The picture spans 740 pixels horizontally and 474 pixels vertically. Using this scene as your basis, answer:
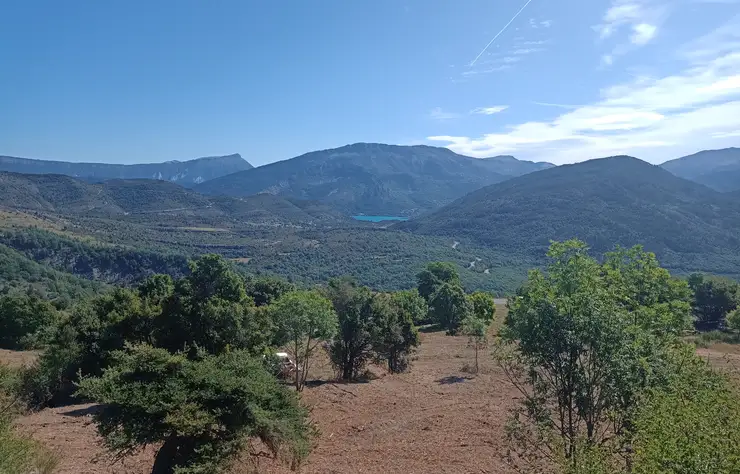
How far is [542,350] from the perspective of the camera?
9703mm

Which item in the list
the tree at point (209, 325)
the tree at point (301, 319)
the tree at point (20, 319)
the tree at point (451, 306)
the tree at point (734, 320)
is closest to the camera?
the tree at point (209, 325)

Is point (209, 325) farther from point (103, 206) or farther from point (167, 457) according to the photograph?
point (103, 206)

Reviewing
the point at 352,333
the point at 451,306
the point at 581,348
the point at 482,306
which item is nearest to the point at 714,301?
the point at 482,306

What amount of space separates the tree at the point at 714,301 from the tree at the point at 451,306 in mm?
24260

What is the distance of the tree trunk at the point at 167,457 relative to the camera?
11406mm

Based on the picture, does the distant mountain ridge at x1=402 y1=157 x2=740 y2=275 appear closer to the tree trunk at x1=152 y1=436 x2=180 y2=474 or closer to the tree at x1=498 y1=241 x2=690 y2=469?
the tree at x1=498 y1=241 x2=690 y2=469

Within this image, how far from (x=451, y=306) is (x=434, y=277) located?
14.0m

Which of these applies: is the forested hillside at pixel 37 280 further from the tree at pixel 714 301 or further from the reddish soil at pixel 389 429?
the tree at pixel 714 301

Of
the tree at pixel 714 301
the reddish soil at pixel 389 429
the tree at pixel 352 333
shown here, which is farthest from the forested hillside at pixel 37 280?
the tree at pixel 714 301

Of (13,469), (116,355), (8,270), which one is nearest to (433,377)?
(116,355)

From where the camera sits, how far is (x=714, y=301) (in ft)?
162

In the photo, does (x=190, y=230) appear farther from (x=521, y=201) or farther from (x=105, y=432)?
(x=105, y=432)

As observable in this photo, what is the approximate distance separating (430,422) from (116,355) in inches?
438

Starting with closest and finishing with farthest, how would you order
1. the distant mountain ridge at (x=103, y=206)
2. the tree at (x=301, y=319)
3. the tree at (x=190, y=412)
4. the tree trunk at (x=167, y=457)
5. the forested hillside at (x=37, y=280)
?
the tree at (x=190, y=412) → the tree trunk at (x=167, y=457) → the tree at (x=301, y=319) → the forested hillside at (x=37, y=280) → the distant mountain ridge at (x=103, y=206)
